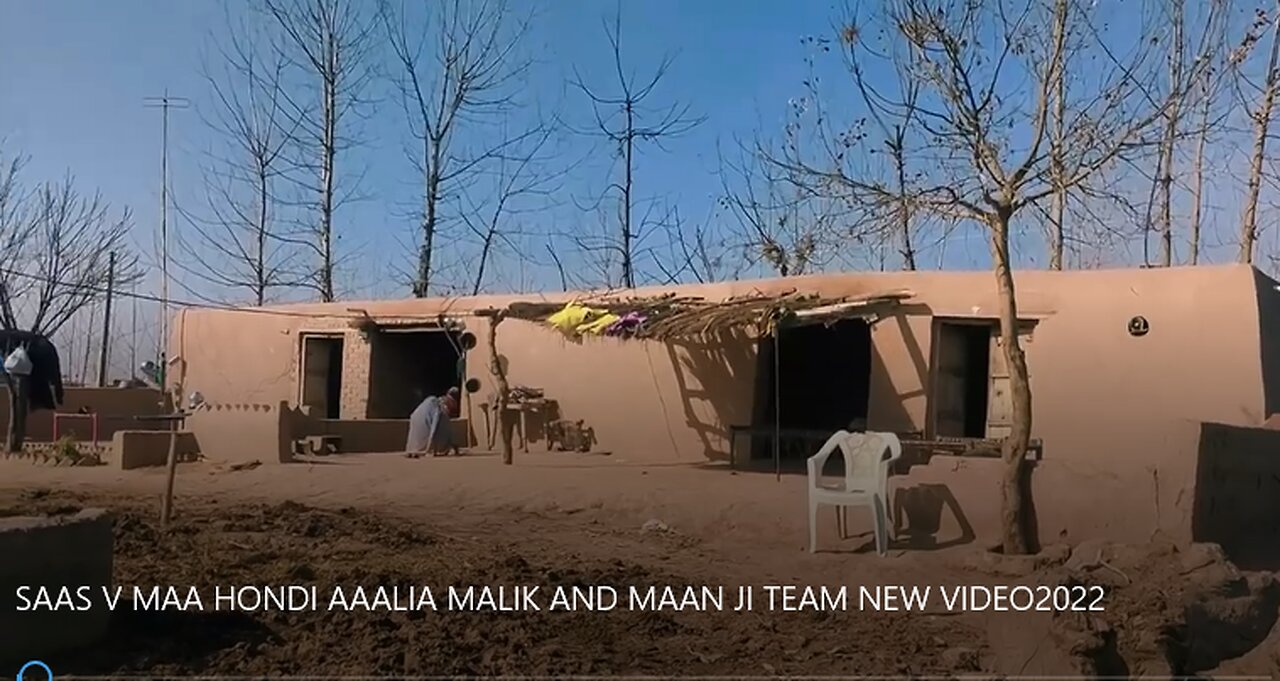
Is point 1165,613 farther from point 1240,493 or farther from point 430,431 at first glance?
point 430,431

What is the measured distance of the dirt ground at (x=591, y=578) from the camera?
489cm

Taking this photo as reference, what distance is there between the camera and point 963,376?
13375 millimetres

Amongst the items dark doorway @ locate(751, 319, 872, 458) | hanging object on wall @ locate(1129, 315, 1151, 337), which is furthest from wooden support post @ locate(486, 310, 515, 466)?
hanging object on wall @ locate(1129, 315, 1151, 337)

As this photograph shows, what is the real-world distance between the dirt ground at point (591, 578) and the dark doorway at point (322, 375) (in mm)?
7031

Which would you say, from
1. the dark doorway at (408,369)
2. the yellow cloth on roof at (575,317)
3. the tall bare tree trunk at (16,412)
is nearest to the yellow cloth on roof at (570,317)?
the yellow cloth on roof at (575,317)

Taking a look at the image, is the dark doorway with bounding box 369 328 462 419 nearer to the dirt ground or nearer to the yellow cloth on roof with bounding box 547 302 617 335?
the yellow cloth on roof with bounding box 547 302 617 335

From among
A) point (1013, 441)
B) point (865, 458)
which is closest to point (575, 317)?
point (865, 458)

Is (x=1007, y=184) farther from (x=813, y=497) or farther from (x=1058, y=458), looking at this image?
(x=813, y=497)

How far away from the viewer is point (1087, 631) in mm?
4992

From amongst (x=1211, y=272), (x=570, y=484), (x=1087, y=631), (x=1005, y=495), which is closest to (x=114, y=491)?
(x=570, y=484)

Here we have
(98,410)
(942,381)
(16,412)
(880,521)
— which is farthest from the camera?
(98,410)

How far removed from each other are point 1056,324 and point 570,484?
17.4 ft

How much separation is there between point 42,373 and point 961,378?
1118cm

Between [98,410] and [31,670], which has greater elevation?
[98,410]
